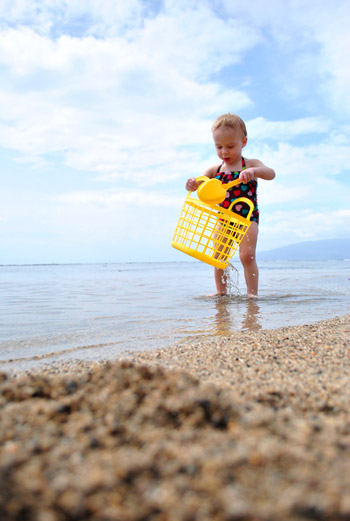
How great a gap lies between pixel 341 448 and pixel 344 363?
101 cm

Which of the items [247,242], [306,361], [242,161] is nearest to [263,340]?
[306,361]

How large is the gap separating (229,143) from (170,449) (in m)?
4.50

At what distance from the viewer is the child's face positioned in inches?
190

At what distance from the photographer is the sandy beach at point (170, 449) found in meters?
0.75

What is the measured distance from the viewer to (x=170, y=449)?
0.91 metres

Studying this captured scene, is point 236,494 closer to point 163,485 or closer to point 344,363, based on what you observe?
point 163,485

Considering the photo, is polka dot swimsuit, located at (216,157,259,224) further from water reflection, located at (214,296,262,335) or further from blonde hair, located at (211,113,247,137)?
water reflection, located at (214,296,262,335)

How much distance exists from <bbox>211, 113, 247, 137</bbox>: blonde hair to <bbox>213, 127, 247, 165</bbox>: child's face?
0.04 meters

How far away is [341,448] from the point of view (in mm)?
936

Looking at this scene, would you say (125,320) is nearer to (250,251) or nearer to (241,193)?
(250,251)

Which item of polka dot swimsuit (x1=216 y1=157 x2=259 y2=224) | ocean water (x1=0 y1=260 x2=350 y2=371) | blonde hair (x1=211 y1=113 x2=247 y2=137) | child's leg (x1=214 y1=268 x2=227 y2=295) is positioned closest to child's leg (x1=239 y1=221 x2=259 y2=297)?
polka dot swimsuit (x1=216 y1=157 x2=259 y2=224)

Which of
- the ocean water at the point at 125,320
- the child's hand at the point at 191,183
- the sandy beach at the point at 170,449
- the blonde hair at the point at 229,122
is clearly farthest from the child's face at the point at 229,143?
the sandy beach at the point at 170,449

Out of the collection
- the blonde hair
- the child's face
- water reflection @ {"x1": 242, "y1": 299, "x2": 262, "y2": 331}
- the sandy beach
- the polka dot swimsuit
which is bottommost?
water reflection @ {"x1": 242, "y1": 299, "x2": 262, "y2": 331}

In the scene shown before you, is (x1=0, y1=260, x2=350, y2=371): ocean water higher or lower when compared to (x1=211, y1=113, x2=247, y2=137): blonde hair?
lower
